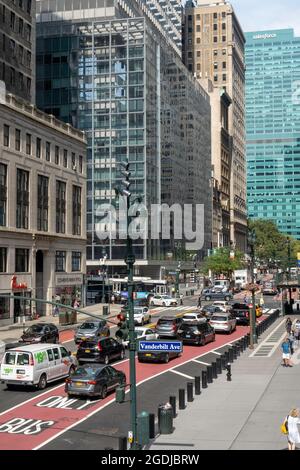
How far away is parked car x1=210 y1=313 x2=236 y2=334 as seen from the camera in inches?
1997

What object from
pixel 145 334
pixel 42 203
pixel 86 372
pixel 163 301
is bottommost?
pixel 86 372

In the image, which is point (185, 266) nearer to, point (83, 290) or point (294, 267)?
point (83, 290)

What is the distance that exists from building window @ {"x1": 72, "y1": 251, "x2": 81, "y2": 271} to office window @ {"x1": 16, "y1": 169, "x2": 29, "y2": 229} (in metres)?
12.0

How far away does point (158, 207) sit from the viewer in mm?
112188

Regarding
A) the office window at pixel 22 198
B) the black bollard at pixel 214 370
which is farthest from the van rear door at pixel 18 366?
the office window at pixel 22 198

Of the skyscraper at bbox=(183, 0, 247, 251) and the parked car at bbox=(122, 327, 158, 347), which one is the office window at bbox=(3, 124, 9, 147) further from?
the skyscraper at bbox=(183, 0, 247, 251)

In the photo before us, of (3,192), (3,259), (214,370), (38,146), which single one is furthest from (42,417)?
(38,146)

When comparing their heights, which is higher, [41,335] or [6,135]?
[6,135]

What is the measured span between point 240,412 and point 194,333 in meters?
19.0

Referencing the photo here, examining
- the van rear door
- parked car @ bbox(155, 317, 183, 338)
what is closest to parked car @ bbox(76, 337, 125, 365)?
the van rear door

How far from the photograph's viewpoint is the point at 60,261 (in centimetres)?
7138

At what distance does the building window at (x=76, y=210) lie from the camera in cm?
7544

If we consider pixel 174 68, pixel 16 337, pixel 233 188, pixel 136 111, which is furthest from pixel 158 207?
pixel 233 188

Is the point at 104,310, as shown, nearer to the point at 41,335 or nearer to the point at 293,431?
the point at 41,335
